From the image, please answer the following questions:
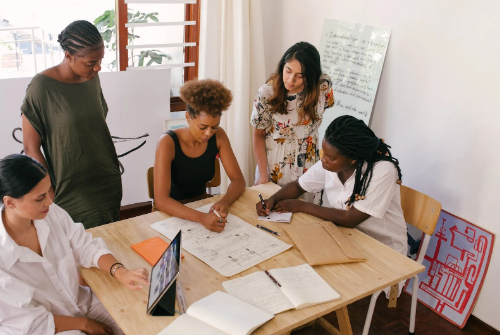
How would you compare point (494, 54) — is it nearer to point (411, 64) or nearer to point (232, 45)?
point (411, 64)

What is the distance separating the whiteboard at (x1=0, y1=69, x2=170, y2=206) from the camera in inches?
126

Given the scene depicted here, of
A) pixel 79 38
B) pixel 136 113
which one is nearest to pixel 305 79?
pixel 79 38

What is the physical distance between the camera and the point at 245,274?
1684mm

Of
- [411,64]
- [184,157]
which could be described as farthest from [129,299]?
[411,64]

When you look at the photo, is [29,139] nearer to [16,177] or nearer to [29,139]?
[29,139]

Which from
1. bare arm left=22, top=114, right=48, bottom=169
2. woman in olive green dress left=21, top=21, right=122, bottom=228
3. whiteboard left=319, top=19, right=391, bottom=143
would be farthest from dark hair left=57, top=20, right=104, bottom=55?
whiteboard left=319, top=19, right=391, bottom=143

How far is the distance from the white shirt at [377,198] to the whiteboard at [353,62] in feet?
3.07

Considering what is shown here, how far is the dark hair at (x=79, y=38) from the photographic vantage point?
2020mm

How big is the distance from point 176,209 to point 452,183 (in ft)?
5.17

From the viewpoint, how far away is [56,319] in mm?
1587

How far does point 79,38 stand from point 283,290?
1357 mm

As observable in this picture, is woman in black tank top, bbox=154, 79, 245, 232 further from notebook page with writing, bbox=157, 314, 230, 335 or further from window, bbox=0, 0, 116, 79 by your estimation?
window, bbox=0, 0, 116, 79

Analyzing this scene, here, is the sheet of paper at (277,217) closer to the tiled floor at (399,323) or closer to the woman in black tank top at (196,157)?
the woman in black tank top at (196,157)

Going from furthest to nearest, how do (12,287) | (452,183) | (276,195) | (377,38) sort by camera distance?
(377,38) → (452,183) → (276,195) → (12,287)
